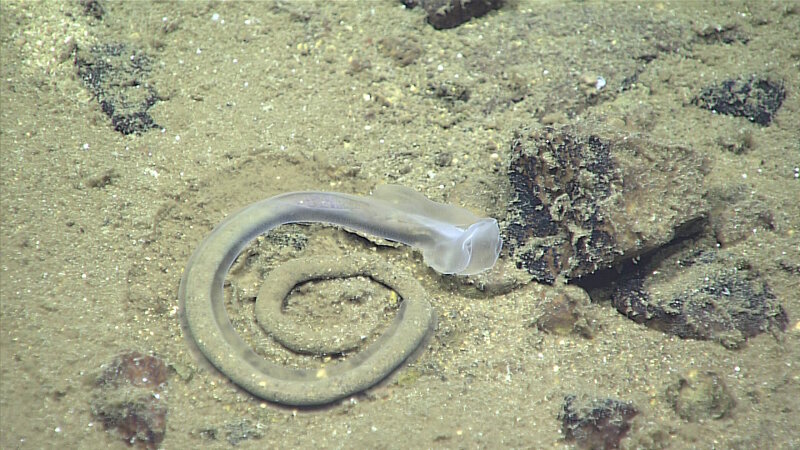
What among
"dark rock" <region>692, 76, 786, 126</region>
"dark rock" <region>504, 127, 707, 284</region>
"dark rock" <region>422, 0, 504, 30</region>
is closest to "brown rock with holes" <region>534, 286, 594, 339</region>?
"dark rock" <region>504, 127, 707, 284</region>

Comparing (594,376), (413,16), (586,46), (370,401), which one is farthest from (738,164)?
(370,401)

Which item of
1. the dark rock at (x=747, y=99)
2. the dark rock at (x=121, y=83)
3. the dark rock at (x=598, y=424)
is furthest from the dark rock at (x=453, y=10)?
the dark rock at (x=598, y=424)

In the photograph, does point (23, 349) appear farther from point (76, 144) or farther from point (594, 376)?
point (594, 376)

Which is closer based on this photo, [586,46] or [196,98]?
[196,98]

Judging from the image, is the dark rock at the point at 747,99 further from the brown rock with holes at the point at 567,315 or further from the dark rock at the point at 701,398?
the dark rock at the point at 701,398

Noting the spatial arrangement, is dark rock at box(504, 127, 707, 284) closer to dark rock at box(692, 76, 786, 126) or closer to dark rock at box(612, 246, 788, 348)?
dark rock at box(612, 246, 788, 348)
